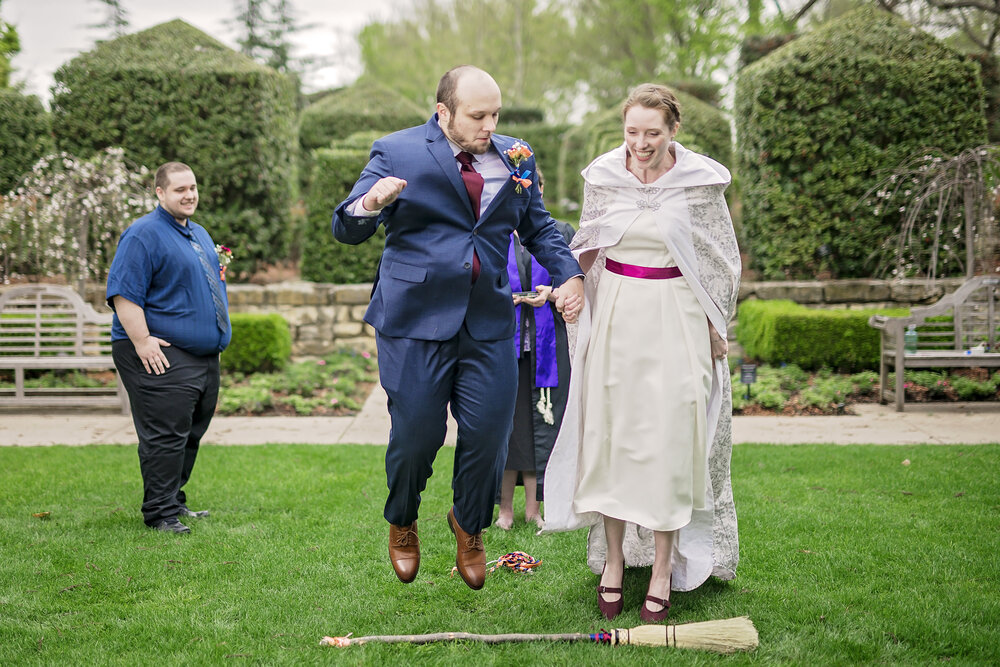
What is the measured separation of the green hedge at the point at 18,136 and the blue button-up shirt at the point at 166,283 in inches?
322

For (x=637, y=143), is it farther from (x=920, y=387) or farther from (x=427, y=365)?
(x=920, y=387)

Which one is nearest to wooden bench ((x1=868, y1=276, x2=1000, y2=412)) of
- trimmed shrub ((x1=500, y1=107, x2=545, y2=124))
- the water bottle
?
the water bottle

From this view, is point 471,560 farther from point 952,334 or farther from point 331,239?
point 331,239

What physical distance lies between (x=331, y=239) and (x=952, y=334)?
22.6ft

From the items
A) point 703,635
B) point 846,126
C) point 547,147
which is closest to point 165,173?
point 703,635

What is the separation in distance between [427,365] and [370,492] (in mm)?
2354

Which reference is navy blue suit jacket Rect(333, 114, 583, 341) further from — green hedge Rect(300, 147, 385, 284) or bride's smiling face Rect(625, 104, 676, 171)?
green hedge Rect(300, 147, 385, 284)

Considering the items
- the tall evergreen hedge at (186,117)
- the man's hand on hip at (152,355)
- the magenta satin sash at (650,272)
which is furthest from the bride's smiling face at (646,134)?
the tall evergreen hedge at (186,117)

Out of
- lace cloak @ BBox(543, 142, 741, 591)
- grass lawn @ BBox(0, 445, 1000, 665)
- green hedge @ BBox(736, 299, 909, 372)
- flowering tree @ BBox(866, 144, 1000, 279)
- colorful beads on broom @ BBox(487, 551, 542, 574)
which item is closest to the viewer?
grass lawn @ BBox(0, 445, 1000, 665)

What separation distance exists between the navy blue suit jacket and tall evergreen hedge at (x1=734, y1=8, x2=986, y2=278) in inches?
315

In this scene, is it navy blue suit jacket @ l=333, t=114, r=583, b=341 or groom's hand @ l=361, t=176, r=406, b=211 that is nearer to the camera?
groom's hand @ l=361, t=176, r=406, b=211

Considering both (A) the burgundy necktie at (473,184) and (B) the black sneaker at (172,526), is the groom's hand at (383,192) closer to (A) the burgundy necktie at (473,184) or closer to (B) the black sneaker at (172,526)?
(A) the burgundy necktie at (473,184)

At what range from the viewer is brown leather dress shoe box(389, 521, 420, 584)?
349 centimetres

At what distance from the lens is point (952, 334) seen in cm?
801
